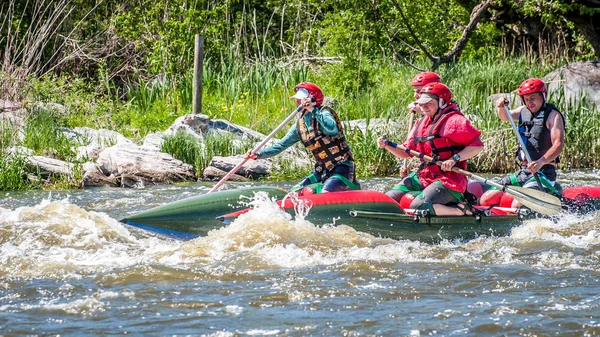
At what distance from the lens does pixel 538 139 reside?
7.36 m

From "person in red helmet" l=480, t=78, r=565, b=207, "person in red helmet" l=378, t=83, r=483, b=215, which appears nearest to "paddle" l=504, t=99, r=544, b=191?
"person in red helmet" l=480, t=78, r=565, b=207

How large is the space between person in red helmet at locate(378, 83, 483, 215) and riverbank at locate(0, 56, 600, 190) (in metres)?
4.48

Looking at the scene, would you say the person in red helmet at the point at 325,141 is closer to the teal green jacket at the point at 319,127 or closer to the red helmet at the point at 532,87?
the teal green jacket at the point at 319,127

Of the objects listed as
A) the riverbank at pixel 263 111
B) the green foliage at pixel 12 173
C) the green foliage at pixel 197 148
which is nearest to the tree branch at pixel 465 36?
the riverbank at pixel 263 111

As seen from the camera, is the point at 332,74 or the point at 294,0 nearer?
the point at 332,74

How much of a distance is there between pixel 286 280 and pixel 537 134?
3.05 metres

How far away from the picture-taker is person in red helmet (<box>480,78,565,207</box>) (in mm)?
7176

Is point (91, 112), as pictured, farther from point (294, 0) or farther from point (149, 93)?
point (294, 0)

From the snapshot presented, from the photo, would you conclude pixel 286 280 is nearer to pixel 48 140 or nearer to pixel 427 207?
pixel 427 207

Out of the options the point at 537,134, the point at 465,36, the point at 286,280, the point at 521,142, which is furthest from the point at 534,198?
the point at 465,36

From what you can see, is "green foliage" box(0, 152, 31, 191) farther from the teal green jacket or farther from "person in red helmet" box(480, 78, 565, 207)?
"person in red helmet" box(480, 78, 565, 207)

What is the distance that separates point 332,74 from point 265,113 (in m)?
1.54

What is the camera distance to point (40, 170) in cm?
1044

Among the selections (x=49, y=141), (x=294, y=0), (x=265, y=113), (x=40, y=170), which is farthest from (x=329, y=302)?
(x=294, y=0)
